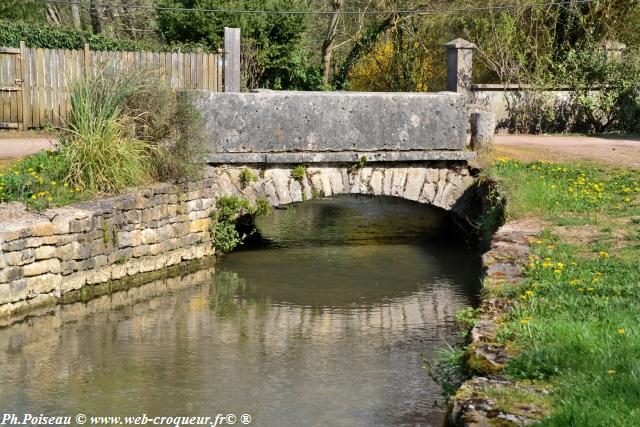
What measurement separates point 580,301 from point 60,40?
14681mm

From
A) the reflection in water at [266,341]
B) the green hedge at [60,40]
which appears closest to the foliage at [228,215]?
the reflection in water at [266,341]

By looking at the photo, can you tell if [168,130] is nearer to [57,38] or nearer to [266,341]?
[266,341]

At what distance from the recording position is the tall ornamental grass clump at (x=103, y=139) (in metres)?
11.7

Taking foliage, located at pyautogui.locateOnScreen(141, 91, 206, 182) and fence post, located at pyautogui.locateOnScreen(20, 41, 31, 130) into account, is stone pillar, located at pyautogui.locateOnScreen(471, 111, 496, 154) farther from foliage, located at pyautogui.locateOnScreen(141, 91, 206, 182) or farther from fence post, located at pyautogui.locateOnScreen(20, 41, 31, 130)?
fence post, located at pyautogui.locateOnScreen(20, 41, 31, 130)

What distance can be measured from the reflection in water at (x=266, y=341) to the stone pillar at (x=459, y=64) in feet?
18.0

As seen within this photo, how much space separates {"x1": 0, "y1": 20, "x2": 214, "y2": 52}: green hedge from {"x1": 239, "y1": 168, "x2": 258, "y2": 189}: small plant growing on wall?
722 cm

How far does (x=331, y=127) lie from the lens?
13586 mm

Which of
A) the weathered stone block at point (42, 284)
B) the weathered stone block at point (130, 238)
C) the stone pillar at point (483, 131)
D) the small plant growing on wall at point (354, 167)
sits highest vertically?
the stone pillar at point (483, 131)

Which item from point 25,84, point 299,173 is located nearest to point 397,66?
point 25,84

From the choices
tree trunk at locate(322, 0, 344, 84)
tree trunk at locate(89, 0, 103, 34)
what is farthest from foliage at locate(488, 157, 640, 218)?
tree trunk at locate(89, 0, 103, 34)

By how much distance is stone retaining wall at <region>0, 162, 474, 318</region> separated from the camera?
33.0 feet

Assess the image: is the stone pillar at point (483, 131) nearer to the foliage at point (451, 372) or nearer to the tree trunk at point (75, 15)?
the foliage at point (451, 372)

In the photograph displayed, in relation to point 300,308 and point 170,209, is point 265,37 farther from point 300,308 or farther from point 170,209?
point 300,308

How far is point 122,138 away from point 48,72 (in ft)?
21.7
